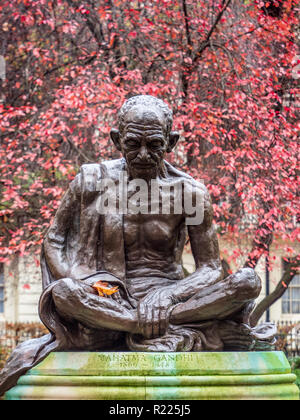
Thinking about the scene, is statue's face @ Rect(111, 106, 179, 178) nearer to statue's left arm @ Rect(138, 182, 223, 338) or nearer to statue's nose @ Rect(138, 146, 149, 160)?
statue's nose @ Rect(138, 146, 149, 160)

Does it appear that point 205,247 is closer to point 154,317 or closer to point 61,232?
point 154,317

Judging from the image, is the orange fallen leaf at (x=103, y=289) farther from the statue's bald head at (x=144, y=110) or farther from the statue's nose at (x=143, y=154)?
the statue's bald head at (x=144, y=110)

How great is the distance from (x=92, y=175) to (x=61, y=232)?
0.49 meters

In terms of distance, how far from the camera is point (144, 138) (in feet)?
16.9

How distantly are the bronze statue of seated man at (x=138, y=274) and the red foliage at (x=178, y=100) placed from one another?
14.7ft

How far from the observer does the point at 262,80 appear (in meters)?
10.8

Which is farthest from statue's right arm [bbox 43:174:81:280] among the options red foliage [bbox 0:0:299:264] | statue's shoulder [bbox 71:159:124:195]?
red foliage [bbox 0:0:299:264]

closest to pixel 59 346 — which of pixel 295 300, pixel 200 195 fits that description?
pixel 200 195

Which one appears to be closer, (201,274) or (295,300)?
(201,274)

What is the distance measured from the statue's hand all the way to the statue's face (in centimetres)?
102

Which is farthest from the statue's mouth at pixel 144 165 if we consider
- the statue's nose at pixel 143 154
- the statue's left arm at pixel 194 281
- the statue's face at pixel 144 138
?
the statue's left arm at pixel 194 281

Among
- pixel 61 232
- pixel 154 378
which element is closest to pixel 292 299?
pixel 61 232

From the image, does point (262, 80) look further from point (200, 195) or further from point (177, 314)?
point (177, 314)

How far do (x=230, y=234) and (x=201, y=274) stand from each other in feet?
20.1
